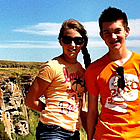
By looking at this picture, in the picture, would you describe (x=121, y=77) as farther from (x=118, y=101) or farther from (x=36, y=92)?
(x=36, y=92)

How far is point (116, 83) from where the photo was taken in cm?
388

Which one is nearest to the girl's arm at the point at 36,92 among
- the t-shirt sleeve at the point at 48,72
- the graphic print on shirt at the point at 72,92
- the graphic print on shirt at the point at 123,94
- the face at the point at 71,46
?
the t-shirt sleeve at the point at 48,72

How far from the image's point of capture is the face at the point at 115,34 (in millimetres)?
3917

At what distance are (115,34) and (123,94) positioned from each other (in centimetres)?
84

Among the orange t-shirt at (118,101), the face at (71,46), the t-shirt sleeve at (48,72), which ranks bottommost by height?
the orange t-shirt at (118,101)

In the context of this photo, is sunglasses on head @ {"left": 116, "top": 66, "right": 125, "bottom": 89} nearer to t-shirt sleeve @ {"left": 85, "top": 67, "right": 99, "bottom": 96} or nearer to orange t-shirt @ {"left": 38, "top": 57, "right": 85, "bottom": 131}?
t-shirt sleeve @ {"left": 85, "top": 67, "right": 99, "bottom": 96}

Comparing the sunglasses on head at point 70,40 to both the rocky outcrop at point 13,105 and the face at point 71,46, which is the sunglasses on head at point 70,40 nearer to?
the face at point 71,46

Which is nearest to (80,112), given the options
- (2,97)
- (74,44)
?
(74,44)

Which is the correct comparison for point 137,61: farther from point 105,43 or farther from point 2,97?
point 2,97

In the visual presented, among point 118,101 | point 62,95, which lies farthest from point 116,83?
point 62,95

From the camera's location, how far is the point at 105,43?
4.07m

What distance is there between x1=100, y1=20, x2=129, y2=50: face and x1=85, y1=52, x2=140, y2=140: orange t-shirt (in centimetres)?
22

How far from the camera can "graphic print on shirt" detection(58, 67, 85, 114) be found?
4.19m

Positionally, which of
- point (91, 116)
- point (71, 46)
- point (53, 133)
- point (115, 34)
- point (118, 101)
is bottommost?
point (53, 133)
